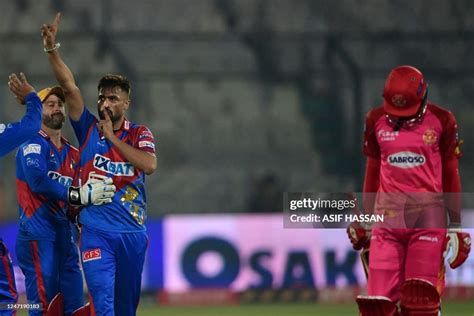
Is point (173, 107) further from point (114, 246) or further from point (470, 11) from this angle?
point (114, 246)

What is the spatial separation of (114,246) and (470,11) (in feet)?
34.4

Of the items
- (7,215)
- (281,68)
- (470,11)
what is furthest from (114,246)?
(470,11)

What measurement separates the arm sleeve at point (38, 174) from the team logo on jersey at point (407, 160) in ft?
6.24

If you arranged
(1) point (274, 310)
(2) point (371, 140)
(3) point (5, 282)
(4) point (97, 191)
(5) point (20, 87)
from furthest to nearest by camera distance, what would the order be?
1. (1) point (274, 310)
2. (2) point (371, 140)
3. (4) point (97, 191)
4. (5) point (20, 87)
5. (3) point (5, 282)

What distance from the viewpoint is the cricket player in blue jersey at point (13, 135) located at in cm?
606

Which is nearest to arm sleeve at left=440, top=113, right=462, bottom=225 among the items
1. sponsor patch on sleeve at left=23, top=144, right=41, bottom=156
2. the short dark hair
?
the short dark hair

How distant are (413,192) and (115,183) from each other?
5.50 ft

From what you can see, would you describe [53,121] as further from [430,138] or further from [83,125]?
[430,138]

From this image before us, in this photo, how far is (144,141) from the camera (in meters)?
6.55

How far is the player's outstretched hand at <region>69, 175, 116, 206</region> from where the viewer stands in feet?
21.0

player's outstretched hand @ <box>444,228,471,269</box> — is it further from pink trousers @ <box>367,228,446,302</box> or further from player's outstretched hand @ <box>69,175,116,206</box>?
player's outstretched hand @ <box>69,175,116,206</box>

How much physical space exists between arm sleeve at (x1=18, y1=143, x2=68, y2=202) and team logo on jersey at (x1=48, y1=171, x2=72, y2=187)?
0.10 metres

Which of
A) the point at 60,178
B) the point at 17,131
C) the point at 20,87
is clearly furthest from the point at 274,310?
the point at 17,131

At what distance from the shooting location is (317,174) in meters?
14.8
